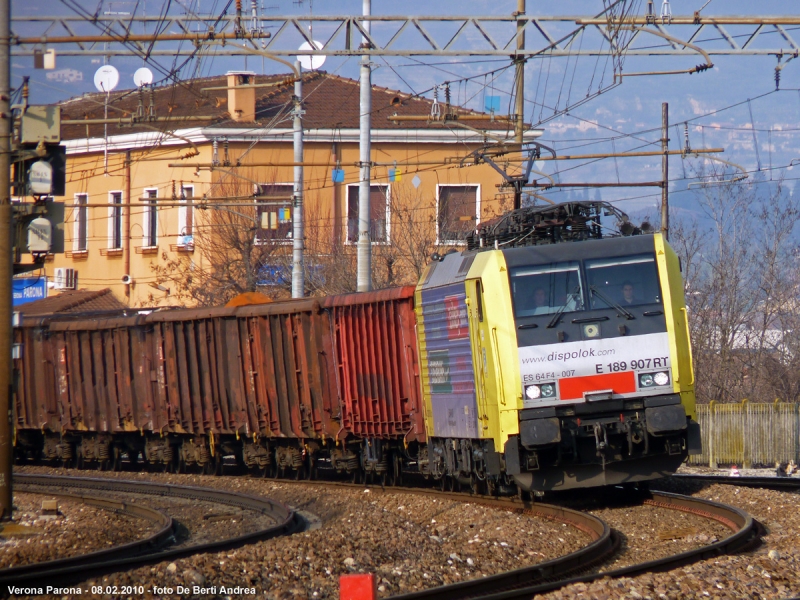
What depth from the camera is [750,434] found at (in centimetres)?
2386

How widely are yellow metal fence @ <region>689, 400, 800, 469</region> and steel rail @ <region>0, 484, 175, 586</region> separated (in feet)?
45.6

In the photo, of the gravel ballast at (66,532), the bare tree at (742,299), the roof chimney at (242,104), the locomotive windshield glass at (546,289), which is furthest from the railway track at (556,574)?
the roof chimney at (242,104)

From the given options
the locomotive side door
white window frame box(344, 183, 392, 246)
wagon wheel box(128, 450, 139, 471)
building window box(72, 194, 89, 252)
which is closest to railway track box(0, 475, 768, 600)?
the locomotive side door

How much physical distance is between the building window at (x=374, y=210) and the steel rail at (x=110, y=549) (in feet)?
63.1

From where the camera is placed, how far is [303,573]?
9180mm

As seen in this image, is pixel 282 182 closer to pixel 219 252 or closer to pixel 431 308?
pixel 219 252

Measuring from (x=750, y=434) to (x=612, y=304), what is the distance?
13.1 meters

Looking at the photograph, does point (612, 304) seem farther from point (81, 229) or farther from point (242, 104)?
point (81, 229)

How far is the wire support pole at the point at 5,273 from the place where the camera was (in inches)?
488

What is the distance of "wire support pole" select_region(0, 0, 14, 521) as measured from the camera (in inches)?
488

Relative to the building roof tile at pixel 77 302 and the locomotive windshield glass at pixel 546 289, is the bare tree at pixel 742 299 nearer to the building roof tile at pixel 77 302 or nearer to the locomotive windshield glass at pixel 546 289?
the building roof tile at pixel 77 302

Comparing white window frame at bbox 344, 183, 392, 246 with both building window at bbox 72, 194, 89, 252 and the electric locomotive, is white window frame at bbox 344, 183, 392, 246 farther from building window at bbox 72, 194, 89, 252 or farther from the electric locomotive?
the electric locomotive

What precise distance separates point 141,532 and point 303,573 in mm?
4440

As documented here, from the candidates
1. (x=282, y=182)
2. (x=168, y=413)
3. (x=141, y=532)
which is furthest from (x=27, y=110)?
(x=282, y=182)
